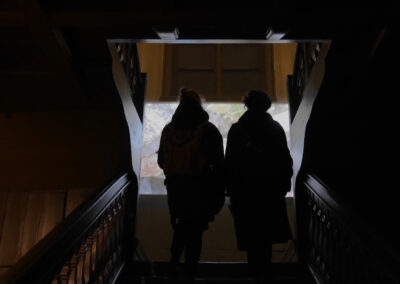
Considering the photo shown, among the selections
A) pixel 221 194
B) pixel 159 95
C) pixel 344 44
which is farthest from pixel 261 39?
pixel 159 95

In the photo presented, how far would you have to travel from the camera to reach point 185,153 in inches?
107

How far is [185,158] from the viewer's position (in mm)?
2717

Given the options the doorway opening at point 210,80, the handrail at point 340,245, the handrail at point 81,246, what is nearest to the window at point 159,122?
the doorway opening at point 210,80

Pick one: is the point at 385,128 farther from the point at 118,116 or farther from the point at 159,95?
the point at 159,95

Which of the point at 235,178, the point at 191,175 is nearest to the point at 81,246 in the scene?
the point at 191,175

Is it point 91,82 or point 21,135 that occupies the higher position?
point 91,82

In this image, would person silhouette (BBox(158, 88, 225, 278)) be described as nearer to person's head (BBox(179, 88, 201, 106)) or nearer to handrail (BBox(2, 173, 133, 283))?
person's head (BBox(179, 88, 201, 106))

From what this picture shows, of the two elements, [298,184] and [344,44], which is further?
[298,184]

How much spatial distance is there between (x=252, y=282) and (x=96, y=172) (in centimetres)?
181

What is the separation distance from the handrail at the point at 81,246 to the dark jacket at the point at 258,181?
813mm

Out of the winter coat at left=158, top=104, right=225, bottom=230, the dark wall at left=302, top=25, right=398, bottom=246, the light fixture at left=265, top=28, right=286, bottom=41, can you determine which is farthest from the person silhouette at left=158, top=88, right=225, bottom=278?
the dark wall at left=302, top=25, right=398, bottom=246

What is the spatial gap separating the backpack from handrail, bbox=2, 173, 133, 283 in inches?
16.8

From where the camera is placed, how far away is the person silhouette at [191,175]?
2.64m

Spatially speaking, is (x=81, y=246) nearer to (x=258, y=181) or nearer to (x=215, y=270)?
(x=258, y=181)
